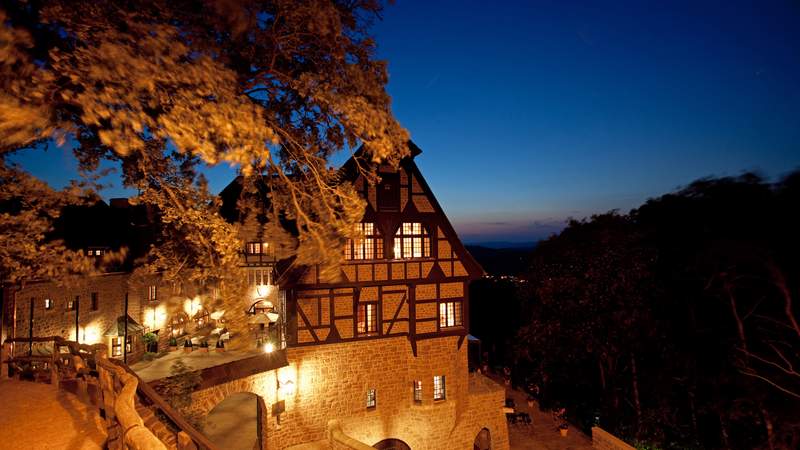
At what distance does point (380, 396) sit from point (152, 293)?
12.0 meters

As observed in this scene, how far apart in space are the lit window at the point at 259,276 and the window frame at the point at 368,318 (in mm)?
10661

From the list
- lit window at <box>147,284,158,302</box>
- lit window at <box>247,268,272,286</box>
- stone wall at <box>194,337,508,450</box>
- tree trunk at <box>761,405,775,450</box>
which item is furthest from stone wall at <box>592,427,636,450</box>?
lit window at <box>147,284,158,302</box>

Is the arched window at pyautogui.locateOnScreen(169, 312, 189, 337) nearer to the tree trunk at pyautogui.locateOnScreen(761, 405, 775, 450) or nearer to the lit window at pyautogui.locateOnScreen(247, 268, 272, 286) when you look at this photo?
the lit window at pyautogui.locateOnScreen(247, 268, 272, 286)

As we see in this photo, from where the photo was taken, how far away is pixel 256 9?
384 centimetres

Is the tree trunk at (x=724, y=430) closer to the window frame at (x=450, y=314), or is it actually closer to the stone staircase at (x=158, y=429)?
the window frame at (x=450, y=314)

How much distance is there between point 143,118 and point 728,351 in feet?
54.1

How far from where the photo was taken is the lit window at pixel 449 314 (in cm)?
1245

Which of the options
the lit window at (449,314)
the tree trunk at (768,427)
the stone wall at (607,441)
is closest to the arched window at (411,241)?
the lit window at (449,314)

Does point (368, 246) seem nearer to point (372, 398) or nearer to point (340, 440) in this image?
point (372, 398)

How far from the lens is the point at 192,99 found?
141 inches

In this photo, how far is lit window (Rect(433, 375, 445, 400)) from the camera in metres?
12.4

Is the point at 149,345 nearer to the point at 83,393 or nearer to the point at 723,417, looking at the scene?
the point at 83,393

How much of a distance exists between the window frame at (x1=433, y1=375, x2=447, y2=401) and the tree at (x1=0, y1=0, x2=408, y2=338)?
8.54m

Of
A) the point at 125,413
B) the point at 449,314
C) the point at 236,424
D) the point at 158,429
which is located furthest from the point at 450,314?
the point at 125,413
